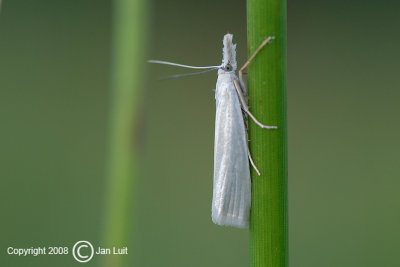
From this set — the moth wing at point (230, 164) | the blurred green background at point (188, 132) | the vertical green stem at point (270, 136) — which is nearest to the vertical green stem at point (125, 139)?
the vertical green stem at point (270, 136)

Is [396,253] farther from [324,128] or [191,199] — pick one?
[191,199]

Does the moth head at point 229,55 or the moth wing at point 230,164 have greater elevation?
the moth head at point 229,55

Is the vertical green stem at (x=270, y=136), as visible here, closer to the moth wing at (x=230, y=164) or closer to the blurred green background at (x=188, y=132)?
the moth wing at (x=230, y=164)

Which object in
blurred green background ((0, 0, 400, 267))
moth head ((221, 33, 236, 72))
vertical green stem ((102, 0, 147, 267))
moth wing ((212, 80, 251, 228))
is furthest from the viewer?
blurred green background ((0, 0, 400, 267))

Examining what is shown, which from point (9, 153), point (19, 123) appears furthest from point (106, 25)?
point (9, 153)

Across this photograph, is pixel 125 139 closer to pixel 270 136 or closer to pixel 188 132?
pixel 270 136

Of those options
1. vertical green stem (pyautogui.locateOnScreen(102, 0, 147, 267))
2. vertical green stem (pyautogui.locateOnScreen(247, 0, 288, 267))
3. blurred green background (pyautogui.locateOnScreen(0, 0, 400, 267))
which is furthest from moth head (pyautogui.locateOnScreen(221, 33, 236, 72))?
blurred green background (pyautogui.locateOnScreen(0, 0, 400, 267))

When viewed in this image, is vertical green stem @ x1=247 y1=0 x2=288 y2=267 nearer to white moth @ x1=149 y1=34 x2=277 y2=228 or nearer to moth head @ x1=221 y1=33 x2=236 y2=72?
white moth @ x1=149 y1=34 x2=277 y2=228
